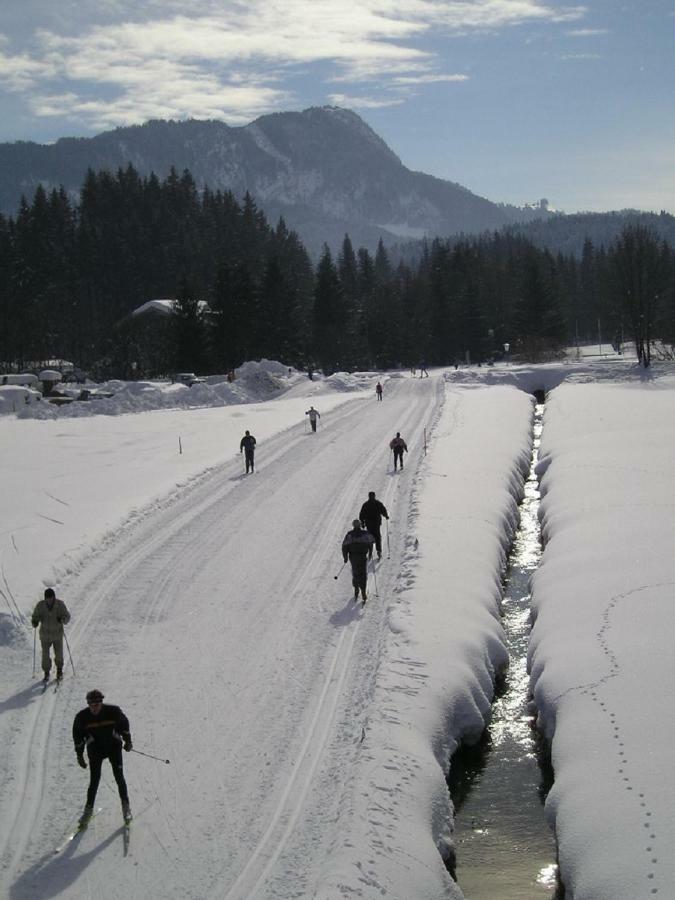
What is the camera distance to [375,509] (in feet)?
62.1

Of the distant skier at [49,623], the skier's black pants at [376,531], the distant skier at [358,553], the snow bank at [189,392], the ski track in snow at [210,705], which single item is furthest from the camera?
the snow bank at [189,392]

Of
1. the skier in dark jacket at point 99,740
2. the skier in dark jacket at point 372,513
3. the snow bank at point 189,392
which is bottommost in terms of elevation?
the skier in dark jacket at point 99,740

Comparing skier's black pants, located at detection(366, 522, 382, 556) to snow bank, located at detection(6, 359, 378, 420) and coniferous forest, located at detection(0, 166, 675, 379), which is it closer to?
snow bank, located at detection(6, 359, 378, 420)

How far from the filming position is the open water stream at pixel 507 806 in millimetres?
10100

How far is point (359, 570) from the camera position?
54.5 feet

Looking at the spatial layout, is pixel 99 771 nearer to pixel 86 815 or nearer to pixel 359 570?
pixel 86 815

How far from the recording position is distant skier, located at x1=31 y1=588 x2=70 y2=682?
12.9 m

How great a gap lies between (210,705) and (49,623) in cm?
263

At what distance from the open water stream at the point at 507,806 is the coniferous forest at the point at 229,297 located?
188ft

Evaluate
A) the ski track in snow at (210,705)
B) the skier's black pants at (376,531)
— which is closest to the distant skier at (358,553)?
the ski track in snow at (210,705)

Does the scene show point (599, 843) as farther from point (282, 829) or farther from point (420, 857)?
point (282, 829)

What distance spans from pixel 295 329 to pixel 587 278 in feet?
258

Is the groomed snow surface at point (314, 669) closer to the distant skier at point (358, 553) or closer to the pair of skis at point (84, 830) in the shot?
the pair of skis at point (84, 830)

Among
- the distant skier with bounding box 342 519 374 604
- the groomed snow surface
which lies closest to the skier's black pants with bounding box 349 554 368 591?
the distant skier with bounding box 342 519 374 604
